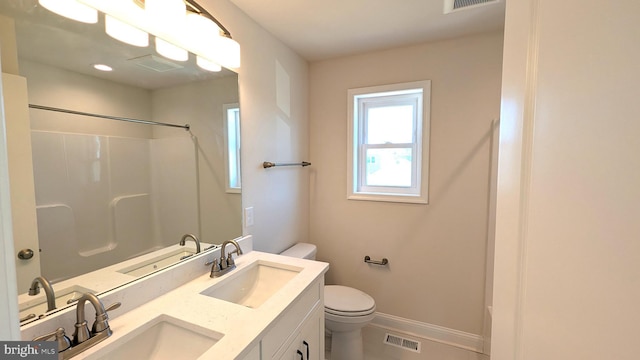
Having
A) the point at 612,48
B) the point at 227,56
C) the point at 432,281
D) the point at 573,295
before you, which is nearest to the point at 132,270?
the point at 227,56

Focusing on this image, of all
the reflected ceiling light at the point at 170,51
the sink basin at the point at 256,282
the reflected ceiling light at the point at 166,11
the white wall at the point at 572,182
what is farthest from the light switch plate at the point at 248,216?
the white wall at the point at 572,182

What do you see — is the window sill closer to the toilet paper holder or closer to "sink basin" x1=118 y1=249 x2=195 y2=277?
the toilet paper holder

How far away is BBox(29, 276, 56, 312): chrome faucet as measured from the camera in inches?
30.1

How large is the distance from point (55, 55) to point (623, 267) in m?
1.50

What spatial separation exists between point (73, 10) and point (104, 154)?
0.49 meters

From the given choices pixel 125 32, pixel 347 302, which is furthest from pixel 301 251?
pixel 125 32

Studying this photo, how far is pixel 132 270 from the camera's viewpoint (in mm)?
1038

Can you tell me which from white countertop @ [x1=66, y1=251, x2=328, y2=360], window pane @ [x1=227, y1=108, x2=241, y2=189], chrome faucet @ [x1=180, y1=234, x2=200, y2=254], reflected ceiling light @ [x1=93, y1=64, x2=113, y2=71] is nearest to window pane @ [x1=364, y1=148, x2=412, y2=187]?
window pane @ [x1=227, y1=108, x2=241, y2=189]

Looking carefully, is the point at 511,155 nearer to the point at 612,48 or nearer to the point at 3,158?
the point at 612,48

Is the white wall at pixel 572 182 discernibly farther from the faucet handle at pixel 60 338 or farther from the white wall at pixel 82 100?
the white wall at pixel 82 100

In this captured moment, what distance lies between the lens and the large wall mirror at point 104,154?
0.78m

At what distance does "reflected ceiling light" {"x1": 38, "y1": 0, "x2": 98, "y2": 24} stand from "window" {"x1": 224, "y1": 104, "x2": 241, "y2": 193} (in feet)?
2.09

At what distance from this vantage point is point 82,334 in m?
0.76

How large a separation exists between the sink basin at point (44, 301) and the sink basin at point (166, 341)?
0.75 feet
